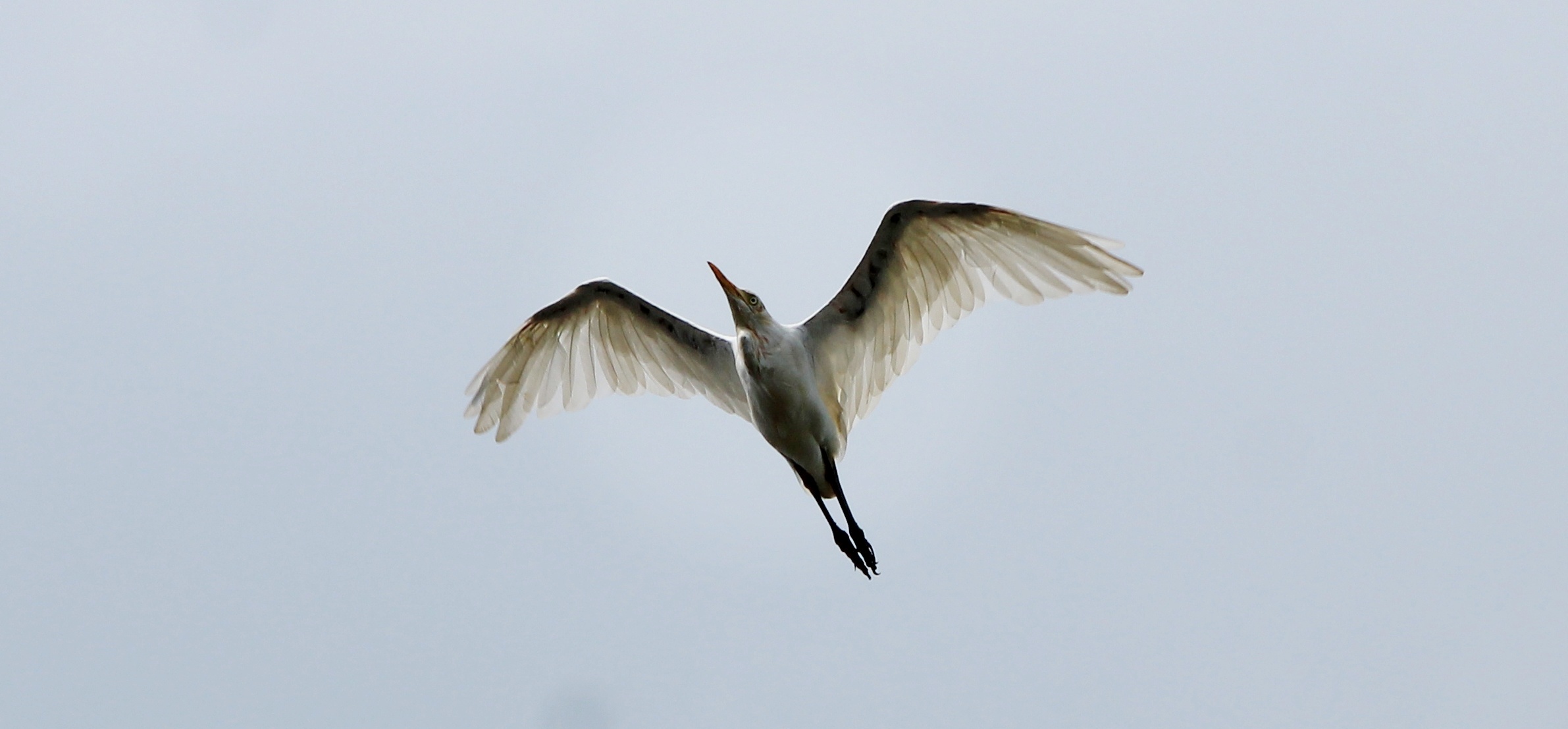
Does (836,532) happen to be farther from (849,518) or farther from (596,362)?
(596,362)

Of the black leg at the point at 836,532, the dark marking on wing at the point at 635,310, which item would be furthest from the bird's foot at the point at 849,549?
the dark marking on wing at the point at 635,310

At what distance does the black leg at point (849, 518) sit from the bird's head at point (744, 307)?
1461mm

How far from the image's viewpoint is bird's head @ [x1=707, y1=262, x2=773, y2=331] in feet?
43.1

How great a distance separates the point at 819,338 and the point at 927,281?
46.7 inches

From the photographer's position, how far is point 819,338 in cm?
1352

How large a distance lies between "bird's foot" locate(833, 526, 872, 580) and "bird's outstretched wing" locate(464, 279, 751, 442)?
5.02 ft

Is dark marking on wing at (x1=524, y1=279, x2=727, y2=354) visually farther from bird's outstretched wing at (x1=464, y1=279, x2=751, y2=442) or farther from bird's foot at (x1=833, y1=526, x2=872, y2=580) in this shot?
bird's foot at (x1=833, y1=526, x2=872, y2=580)

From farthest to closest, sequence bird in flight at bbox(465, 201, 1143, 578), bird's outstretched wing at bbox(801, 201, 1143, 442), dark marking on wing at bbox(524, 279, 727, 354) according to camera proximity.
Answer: dark marking on wing at bbox(524, 279, 727, 354), bird in flight at bbox(465, 201, 1143, 578), bird's outstretched wing at bbox(801, 201, 1143, 442)

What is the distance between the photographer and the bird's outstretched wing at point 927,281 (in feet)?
41.2

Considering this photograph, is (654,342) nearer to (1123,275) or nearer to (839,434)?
(839,434)

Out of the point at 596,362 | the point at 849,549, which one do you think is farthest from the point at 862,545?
the point at 596,362

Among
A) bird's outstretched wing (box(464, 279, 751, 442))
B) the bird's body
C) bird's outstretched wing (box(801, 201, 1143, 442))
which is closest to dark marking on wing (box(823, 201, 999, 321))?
bird's outstretched wing (box(801, 201, 1143, 442))

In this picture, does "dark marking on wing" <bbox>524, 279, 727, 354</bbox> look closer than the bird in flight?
No

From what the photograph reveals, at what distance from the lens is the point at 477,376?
14750mm
